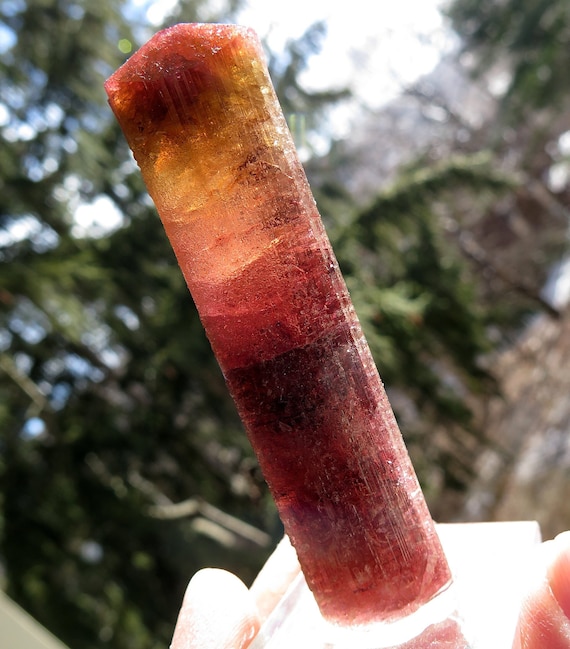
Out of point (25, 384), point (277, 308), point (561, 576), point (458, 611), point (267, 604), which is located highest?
point (277, 308)

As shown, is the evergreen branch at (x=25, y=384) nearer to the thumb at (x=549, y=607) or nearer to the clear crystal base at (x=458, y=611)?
the clear crystal base at (x=458, y=611)

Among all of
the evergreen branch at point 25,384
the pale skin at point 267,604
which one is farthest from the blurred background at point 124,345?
the pale skin at point 267,604

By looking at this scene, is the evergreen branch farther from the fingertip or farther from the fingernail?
the fingernail

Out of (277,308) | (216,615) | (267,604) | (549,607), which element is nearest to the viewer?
(549,607)

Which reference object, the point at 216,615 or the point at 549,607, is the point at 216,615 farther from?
the point at 549,607

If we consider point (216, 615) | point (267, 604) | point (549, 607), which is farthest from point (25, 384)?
point (549, 607)

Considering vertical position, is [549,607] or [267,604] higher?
[549,607]

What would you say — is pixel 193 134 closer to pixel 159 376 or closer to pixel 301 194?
pixel 301 194
